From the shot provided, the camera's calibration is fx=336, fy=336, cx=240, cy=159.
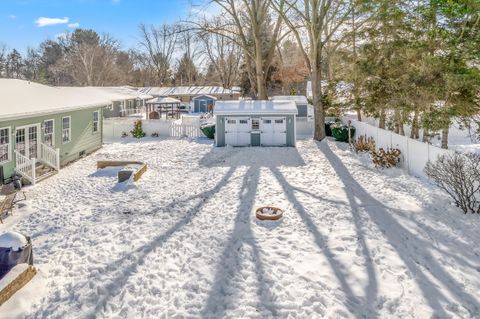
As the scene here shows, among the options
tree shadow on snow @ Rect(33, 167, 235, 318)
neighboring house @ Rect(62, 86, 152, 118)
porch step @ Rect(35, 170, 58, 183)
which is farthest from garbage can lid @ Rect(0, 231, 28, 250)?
neighboring house @ Rect(62, 86, 152, 118)

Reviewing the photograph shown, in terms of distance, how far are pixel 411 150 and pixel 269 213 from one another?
23.1 ft

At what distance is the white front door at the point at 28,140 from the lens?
37.3 ft

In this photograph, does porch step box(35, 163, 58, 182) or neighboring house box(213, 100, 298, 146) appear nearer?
porch step box(35, 163, 58, 182)

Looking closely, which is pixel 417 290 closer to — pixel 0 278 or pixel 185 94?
pixel 0 278

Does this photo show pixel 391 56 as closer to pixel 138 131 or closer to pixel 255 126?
pixel 255 126

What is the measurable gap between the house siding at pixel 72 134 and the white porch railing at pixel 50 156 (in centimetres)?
36

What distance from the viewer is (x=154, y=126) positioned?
23.0 meters

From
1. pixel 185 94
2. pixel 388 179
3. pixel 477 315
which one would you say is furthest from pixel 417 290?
pixel 185 94

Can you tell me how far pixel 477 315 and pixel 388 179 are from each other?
7.35 metres

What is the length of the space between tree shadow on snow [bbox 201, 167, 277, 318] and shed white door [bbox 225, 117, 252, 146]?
1036 cm

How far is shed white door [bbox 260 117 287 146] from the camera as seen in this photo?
18.3m

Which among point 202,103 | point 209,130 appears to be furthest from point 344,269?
point 202,103

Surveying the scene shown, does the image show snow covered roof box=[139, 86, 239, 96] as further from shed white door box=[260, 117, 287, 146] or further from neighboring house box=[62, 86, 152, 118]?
shed white door box=[260, 117, 287, 146]

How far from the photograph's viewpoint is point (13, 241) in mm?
5121
